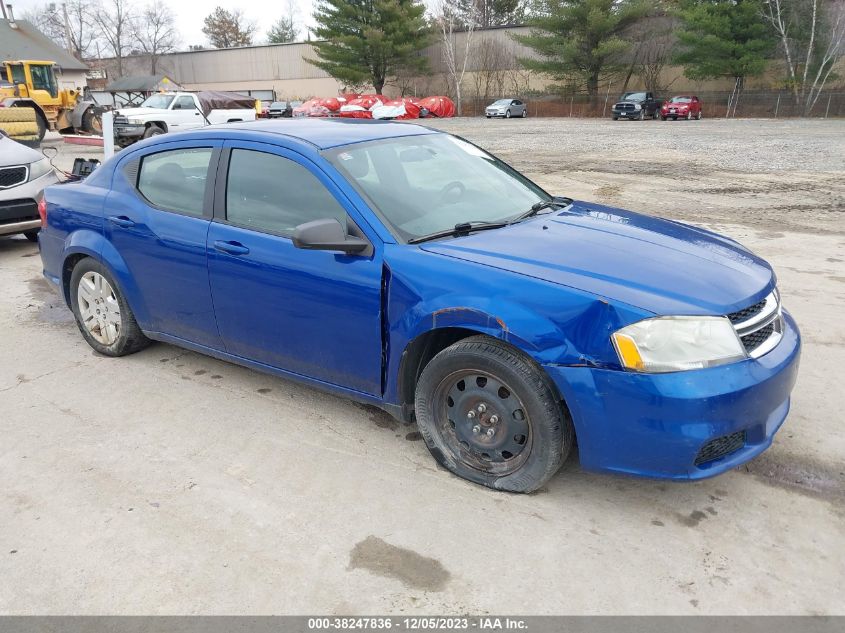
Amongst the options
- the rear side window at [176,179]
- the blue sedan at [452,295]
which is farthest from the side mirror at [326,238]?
the rear side window at [176,179]

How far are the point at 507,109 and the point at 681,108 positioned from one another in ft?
37.2

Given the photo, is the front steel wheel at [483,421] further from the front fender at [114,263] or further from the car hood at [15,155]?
the car hood at [15,155]

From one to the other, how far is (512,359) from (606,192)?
32.3 feet

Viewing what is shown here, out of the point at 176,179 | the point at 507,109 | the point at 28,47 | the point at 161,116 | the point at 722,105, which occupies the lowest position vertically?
the point at 176,179

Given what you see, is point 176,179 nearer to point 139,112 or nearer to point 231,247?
point 231,247

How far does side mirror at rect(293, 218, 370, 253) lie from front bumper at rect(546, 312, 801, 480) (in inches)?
44.6

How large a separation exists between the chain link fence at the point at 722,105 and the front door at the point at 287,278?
45717mm

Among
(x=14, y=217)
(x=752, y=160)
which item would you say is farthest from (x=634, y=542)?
(x=752, y=160)

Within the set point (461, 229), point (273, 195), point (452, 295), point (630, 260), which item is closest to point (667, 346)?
point (630, 260)

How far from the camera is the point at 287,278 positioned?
3.49m

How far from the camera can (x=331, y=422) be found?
3842 mm

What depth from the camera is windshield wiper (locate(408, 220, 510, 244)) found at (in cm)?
327
